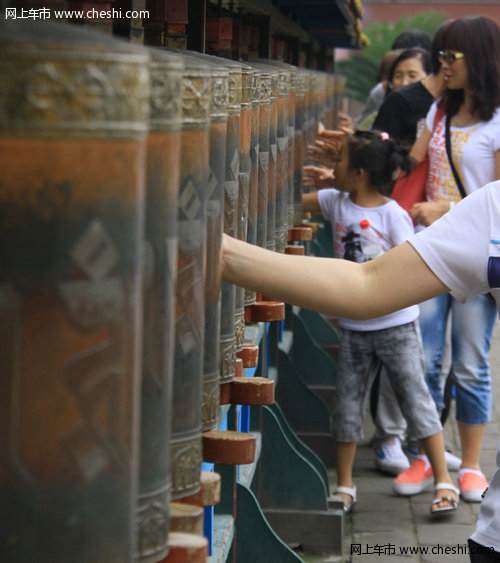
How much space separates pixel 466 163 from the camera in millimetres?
4590

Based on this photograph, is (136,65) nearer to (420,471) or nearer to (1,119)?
(1,119)

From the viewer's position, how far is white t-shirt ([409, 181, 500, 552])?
2072 mm

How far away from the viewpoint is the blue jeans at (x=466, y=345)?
4.72m

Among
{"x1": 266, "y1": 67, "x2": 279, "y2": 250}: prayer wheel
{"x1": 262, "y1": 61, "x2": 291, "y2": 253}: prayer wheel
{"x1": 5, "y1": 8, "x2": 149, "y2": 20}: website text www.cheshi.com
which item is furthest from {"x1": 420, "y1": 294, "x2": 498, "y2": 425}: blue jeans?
{"x1": 5, "y1": 8, "x2": 149, "y2": 20}: website text www.cheshi.com

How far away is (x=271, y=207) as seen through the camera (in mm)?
2676

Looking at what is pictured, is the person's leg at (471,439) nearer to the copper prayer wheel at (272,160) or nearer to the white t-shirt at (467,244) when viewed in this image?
the copper prayer wheel at (272,160)

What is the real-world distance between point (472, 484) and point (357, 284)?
128 inches

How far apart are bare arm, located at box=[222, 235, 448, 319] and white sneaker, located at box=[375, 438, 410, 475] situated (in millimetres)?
3645

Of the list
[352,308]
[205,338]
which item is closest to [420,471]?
[352,308]

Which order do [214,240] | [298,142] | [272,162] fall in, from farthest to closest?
1. [298,142]
2. [272,162]
3. [214,240]

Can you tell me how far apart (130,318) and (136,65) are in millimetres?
225

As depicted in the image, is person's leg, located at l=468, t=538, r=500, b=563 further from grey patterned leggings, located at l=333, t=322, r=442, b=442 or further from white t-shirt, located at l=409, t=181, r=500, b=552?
grey patterned leggings, located at l=333, t=322, r=442, b=442

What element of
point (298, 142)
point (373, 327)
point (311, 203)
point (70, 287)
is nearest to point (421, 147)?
point (311, 203)

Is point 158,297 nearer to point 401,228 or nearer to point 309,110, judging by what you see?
point 309,110
